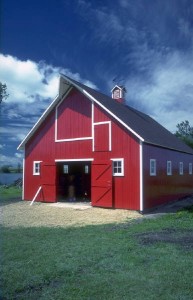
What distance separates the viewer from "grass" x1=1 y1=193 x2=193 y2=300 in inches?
224

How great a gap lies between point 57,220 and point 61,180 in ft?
30.4

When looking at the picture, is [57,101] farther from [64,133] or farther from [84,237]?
[84,237]

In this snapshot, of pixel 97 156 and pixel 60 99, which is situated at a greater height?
pixel 60 99

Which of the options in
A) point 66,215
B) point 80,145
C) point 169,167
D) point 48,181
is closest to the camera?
point 66,215

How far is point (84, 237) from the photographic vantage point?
9.99 meters

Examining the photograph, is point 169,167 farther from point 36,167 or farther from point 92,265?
point 92,265

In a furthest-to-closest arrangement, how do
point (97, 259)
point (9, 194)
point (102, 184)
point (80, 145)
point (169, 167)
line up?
point (9, 194) → point (169, 167) → point (80, 145) → point (102, 184) → point (97, 259)

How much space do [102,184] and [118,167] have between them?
128cm

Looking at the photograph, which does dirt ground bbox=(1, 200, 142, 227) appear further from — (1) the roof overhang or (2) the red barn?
(1) the roof overhang

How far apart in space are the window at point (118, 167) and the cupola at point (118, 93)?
321 inches

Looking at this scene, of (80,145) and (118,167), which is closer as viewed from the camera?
(118,167)

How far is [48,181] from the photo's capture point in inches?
810

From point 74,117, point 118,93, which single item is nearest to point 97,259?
point 74,117

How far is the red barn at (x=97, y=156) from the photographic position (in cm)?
1692
